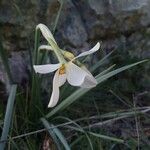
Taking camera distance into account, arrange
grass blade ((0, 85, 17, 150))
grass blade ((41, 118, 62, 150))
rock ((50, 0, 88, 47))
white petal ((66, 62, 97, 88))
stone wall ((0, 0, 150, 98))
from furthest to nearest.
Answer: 1. rock ((50, 0, 88, 47))
2. stone wall ((0, 0, 150, 98))
3. grass blade ((41, 118, 62, 150))
4. grass blade ((0, 85, 17, 150))
5. white petal ((66, 62, 97, 88))

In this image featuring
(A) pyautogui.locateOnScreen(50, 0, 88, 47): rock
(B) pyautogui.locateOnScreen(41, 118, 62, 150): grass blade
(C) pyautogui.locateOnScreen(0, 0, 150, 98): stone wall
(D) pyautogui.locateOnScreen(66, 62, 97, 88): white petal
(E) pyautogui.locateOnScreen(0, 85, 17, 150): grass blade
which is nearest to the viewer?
(D) pyautogui.locateOnScreen(66, 62, 97, 88): white petal

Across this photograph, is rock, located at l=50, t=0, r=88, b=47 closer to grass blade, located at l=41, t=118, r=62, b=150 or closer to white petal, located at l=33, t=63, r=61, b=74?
grass blade, located at l=41, t=118, r=62, b=150

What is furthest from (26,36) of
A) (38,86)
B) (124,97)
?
(124,97)

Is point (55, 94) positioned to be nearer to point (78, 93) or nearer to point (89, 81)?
point (89, 81)

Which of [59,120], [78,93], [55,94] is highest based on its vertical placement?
[55,94]

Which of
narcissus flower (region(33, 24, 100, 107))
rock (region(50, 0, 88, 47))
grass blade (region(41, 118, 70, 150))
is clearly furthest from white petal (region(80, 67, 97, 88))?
→ rock (region(50, 0, 88, 47))

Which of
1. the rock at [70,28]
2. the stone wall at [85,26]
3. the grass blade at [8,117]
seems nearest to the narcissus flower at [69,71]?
the grass blade at [8,117]

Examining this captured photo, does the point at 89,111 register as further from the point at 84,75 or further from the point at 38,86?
the point at 84,75

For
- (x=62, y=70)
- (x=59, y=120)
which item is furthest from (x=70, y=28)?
(x=62, y=70)

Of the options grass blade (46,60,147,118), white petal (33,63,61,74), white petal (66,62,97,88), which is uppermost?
white petal (33,63,61,74)
